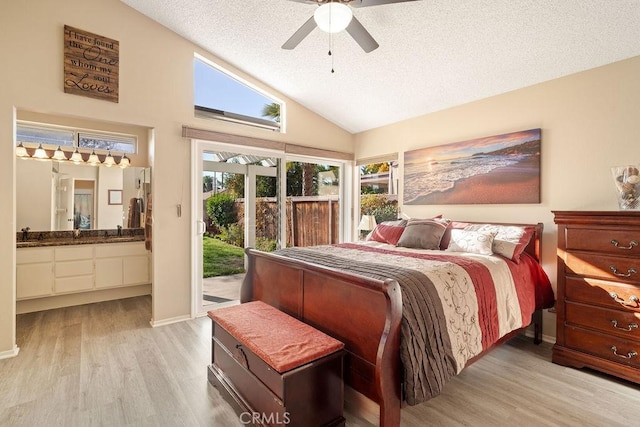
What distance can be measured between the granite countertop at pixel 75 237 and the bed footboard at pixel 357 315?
294cm

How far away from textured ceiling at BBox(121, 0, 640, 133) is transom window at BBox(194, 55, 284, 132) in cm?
22

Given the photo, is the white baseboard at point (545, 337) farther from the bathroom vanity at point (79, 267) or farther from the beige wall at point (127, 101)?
the bathroom vanity at point (79, 267)

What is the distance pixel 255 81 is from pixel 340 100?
3.82ft

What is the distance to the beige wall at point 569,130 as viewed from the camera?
259cm

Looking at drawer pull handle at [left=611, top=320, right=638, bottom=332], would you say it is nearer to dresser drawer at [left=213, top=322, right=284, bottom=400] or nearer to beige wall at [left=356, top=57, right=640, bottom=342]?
beige wall at [left=356, top=57, right=640, bottom=342]

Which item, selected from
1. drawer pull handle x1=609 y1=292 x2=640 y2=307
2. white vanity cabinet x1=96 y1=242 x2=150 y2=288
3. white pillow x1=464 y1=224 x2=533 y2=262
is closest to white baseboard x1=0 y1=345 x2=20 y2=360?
white vanity cabinet x1=96 y1=242 x2=150 y2=288

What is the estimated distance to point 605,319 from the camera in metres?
2.29

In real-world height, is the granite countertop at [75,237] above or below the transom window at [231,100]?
below

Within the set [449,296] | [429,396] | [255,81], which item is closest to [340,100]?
[255,81]

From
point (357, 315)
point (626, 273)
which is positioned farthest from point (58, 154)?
point (626, 273)

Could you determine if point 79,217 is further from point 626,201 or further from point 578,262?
point 626,201

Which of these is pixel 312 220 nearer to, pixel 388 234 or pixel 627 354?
pixel 388 234

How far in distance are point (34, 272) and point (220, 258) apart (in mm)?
2081

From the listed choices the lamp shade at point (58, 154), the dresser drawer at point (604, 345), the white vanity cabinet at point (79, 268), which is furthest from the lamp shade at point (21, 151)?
the dresser drawer at point (604, 345)
